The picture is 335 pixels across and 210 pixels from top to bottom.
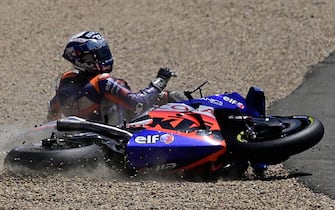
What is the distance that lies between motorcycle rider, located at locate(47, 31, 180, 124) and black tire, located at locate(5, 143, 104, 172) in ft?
2.85

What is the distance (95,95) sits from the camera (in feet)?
30.7

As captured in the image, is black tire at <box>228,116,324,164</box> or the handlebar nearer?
black tire at <box>228,116,324,164</box>

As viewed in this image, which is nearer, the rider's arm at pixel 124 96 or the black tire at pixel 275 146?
the black tire at pixel 275 146

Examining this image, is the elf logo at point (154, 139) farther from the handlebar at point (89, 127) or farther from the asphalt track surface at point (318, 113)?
the asphalt track surface at point (318, 113)

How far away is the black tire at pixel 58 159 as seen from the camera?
26.8 feet

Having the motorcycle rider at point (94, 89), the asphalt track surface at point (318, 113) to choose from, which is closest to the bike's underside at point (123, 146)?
the asphalt track surface at point (318, 113)

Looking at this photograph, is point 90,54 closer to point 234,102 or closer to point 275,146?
point 234,102

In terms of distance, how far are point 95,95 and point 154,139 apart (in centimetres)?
127

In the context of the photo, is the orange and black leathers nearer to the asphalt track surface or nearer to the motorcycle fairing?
the motorcycle fairing

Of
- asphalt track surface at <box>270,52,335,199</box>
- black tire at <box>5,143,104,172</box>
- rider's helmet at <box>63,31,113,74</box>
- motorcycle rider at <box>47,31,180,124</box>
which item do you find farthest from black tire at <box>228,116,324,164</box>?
rider's helmet at <box>63,31,113,74</box>

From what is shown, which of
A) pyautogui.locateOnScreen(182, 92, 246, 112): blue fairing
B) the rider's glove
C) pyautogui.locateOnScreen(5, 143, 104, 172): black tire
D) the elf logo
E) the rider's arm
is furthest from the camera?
the rider's glove

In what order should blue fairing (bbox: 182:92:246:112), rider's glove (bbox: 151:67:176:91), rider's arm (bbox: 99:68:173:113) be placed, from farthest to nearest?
rider's glove (bbox: 151:67:176:91)
rider's arm (bbox: 99:68:173:113)
blue fairing (bbox: 182:92:246:112)

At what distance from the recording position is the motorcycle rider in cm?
930

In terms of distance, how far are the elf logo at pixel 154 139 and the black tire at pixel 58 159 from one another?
364 mm
